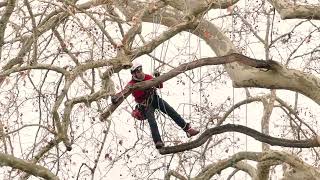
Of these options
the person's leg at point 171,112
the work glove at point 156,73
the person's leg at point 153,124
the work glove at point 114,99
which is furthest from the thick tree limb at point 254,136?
the work glove at point 114,99

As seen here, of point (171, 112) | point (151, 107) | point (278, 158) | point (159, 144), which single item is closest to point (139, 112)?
point (151, 107)

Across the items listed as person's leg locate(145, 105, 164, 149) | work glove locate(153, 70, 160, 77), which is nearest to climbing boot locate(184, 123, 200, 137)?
person's leg locate(145, 105, 164, 149)

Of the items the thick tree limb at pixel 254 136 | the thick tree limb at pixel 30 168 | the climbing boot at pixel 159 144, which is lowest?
the thick tree limb at pixel 30 168

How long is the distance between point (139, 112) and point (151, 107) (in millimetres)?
176

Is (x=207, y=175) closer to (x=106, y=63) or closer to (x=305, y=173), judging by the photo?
(x=305, y=173)

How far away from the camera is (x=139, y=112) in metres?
6.86

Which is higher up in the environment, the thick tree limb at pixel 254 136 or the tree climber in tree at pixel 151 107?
the tree climber in tree at pixel 151 107

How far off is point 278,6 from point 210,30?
1.02 metres

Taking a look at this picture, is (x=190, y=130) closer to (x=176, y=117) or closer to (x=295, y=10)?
(x=176, y=117)

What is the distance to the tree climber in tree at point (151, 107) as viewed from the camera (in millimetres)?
6605

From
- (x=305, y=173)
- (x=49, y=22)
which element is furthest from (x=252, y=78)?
(x=49, y=22)

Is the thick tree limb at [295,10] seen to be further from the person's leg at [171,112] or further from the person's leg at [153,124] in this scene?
the person's leg at [153,124]

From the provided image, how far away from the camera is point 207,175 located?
25.4ft

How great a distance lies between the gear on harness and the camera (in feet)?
22.4
